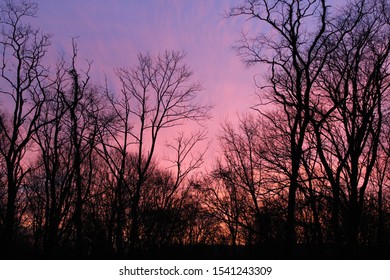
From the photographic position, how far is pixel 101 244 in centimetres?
2900

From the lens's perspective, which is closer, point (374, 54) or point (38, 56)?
point (374, 54)
